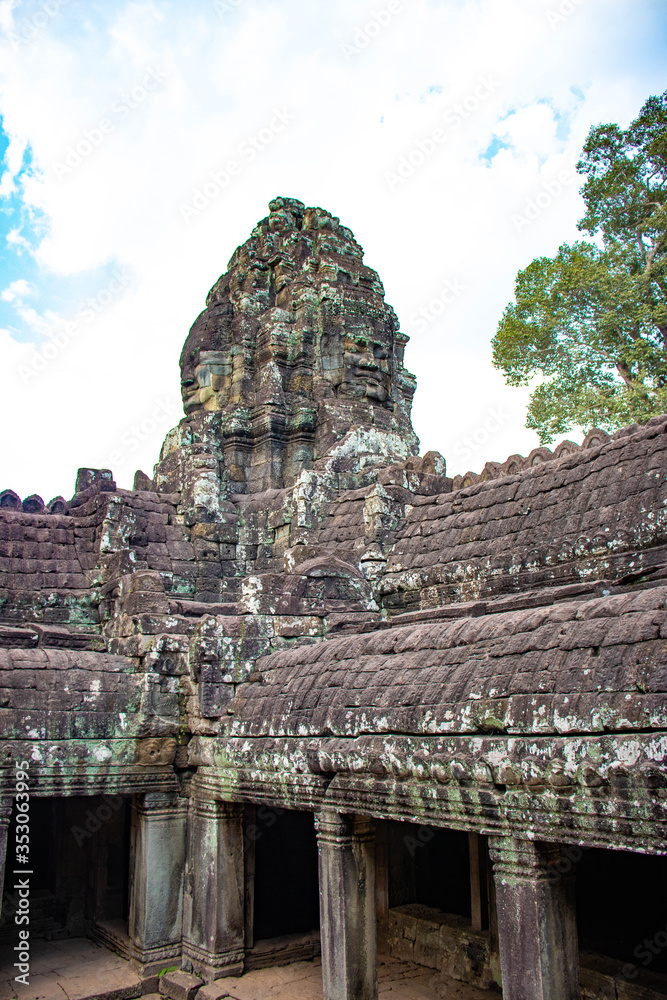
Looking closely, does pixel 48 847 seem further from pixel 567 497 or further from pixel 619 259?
pixel 619 259

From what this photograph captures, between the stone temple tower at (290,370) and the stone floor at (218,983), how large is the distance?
6512 millimetres

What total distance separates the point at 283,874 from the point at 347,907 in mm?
4147

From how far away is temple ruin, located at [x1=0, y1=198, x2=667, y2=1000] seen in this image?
536cm

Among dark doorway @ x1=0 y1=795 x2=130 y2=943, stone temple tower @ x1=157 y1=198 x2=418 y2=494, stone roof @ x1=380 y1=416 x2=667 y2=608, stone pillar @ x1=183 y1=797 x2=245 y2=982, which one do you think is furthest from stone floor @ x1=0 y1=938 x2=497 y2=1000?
stone temple tower @ x1=157 y1=198 x2=418 y2=494

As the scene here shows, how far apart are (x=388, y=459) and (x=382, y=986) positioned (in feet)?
23.1

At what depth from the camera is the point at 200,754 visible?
363 inches

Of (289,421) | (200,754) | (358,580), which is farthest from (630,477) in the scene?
(289,421)

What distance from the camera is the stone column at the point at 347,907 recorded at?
22.6 ft

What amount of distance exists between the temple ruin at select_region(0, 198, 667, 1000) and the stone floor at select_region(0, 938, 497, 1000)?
0.36ft

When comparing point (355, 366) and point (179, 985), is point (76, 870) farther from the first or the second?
point (355, 366)

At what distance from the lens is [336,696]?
7305 mm

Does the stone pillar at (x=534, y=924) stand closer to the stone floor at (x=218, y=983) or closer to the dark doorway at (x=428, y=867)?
the stone floor at (x=218, y=983)

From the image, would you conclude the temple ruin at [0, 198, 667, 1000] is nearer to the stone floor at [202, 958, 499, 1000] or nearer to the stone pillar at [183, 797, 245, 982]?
the stone pillar at [183, 797, 245, 982]

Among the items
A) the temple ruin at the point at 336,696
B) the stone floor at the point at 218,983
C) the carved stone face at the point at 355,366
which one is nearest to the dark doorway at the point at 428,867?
the temple ruin at the point at 336,696
